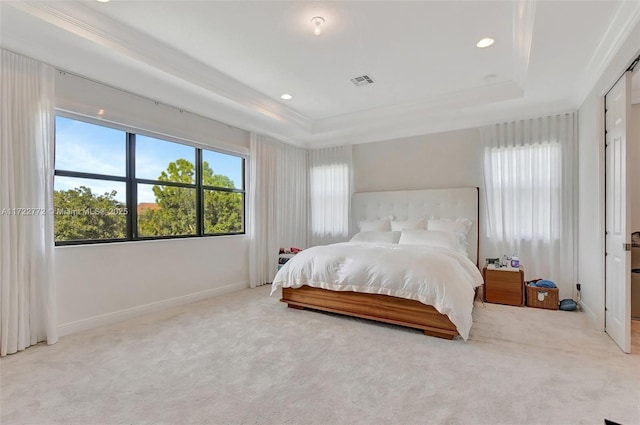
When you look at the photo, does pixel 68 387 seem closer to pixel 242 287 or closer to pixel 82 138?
pixel 82 138

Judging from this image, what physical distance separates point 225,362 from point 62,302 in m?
1.85

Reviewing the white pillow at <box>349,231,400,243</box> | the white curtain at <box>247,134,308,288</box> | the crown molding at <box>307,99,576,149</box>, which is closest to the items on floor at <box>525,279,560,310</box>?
the white pillow at <box>349,231,400,243</box>

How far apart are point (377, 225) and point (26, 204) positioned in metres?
4.27

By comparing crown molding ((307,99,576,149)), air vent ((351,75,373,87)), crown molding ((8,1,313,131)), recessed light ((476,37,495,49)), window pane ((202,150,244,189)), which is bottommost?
window pane ((202,150,244,189))

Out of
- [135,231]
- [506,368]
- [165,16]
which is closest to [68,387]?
[135,231]

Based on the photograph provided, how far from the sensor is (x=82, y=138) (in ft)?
10.4

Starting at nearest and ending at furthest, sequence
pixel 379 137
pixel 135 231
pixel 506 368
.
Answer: pixel 506 368 < pixel 135 231 < pixel 379 137

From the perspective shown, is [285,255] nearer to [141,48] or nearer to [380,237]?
[380,237]

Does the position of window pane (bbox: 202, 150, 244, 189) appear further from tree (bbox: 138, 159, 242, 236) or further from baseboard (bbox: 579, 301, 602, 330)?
baseboard (bbox: 579, 301, 602, 330)

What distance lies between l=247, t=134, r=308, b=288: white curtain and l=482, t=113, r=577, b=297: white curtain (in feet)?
10.4

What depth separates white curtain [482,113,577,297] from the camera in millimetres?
3952

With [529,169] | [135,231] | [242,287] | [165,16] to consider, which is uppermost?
[165,16]

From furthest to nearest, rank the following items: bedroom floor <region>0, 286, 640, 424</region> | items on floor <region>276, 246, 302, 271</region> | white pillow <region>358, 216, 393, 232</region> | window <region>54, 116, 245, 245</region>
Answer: items on floor <region>276, 246, 302, 271</region> → white pillow <region>358, 216, 393, 232</region> → window <region>54, 116, 245, 245</region> → bedroom floor <region>0, 286, 640, 424</region>

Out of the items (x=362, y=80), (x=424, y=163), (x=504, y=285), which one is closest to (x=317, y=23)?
(x=362, y=80)
